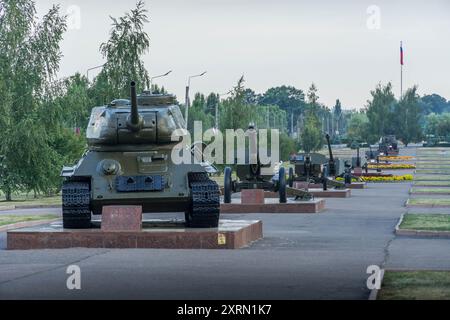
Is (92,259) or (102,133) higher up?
(102,133)

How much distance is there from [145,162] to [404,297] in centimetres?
1107

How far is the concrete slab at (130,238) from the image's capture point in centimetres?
2252

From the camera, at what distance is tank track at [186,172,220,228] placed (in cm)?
2425

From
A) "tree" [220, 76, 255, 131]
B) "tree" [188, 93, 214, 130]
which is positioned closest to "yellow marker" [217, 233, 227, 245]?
"tree" [220, 76, 255, 131]

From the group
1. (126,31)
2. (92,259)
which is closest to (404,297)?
(92,259)

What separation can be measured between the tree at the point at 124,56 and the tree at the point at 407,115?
11959 cm

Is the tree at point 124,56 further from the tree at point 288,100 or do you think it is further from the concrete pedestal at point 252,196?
the tree at point 288,100

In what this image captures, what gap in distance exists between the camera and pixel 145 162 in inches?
984

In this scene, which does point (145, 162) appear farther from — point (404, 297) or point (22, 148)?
point (22, 148)

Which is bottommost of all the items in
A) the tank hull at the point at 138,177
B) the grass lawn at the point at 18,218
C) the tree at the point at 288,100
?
the grass lawn at the point at 18,218

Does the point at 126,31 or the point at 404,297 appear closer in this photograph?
the point at 404,297

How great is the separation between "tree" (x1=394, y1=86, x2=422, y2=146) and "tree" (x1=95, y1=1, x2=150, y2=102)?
120 meters

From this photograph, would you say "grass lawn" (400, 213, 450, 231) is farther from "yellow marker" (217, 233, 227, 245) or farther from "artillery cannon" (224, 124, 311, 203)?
"yellow marker" (217, 233, 227, 245)

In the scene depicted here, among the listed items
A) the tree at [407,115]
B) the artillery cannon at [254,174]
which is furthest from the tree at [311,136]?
the artillery cannon at [254,174]
